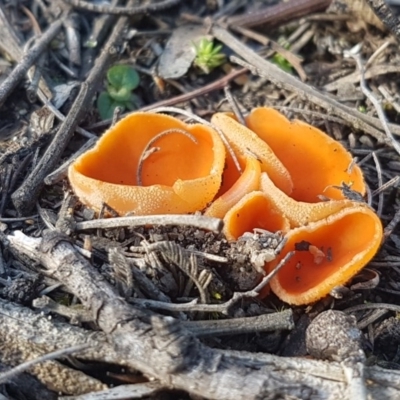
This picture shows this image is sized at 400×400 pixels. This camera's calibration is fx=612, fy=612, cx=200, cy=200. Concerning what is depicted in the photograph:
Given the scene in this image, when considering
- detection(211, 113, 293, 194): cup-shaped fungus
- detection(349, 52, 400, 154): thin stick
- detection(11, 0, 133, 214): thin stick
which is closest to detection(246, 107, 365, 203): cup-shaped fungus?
detection(211, 113, 293, 194): cup-shaped fungus

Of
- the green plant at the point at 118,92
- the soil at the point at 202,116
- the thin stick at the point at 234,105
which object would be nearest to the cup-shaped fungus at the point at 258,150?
the thin stick at the point at 234,105

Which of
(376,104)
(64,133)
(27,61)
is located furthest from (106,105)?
(376,104)

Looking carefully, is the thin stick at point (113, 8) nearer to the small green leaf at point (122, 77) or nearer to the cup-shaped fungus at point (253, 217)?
the small green leaf at point (122, 77)

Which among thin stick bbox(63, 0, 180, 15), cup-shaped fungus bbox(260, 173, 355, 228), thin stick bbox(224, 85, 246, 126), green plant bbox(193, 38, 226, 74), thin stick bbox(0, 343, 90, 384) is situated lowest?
thin stick bbox(0, 343, 90, 384)

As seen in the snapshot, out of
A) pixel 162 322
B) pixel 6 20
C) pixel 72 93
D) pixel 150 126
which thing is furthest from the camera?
pixel 6 20

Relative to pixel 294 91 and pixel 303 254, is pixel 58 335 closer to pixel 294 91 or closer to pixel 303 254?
pixel 303 254

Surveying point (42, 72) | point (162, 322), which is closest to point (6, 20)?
point (42, 72)

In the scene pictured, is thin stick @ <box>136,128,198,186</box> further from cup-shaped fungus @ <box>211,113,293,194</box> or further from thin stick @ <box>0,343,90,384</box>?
thin stick @ <box>0,343,90,384</box>
